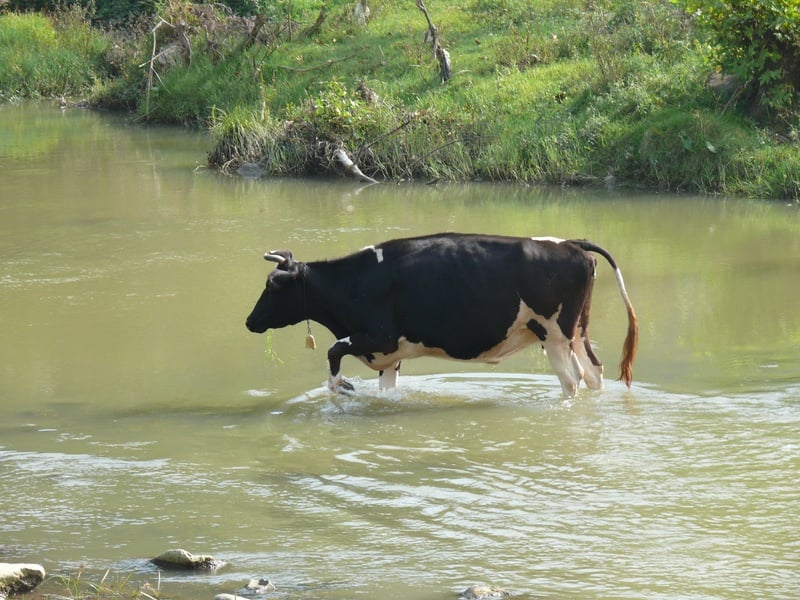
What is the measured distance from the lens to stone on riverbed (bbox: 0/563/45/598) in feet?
20.4

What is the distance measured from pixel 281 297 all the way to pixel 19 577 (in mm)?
4193

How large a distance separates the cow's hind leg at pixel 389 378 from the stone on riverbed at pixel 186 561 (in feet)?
11.6

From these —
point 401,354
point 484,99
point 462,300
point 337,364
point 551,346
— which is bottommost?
point 337,364

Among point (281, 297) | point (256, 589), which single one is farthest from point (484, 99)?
point (256, 589)

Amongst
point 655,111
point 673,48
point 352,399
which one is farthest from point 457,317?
point 673,48

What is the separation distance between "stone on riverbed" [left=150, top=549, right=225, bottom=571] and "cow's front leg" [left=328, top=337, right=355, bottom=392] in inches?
129

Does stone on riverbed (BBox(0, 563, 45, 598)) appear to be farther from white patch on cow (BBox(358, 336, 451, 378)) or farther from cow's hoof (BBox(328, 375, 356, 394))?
white patch on cow (BBox(358, 336, 451, 378))

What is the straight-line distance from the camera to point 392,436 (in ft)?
30.0

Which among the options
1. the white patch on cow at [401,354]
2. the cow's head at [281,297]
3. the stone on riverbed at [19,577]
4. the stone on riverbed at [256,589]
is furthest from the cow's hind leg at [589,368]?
the stone on riverbed at [19,577]

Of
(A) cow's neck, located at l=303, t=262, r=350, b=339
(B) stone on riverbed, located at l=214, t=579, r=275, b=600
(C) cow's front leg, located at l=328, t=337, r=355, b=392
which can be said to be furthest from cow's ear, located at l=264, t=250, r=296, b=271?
(B) stone on riverbed, located at l=214, t=579, r=275, b=600

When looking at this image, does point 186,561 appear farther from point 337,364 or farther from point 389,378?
point 389,378

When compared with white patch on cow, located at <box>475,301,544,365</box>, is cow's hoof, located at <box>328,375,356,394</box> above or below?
below

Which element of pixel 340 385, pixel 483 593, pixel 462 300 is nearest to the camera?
→ pixel 483 593

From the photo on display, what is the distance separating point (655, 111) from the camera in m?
19.8
